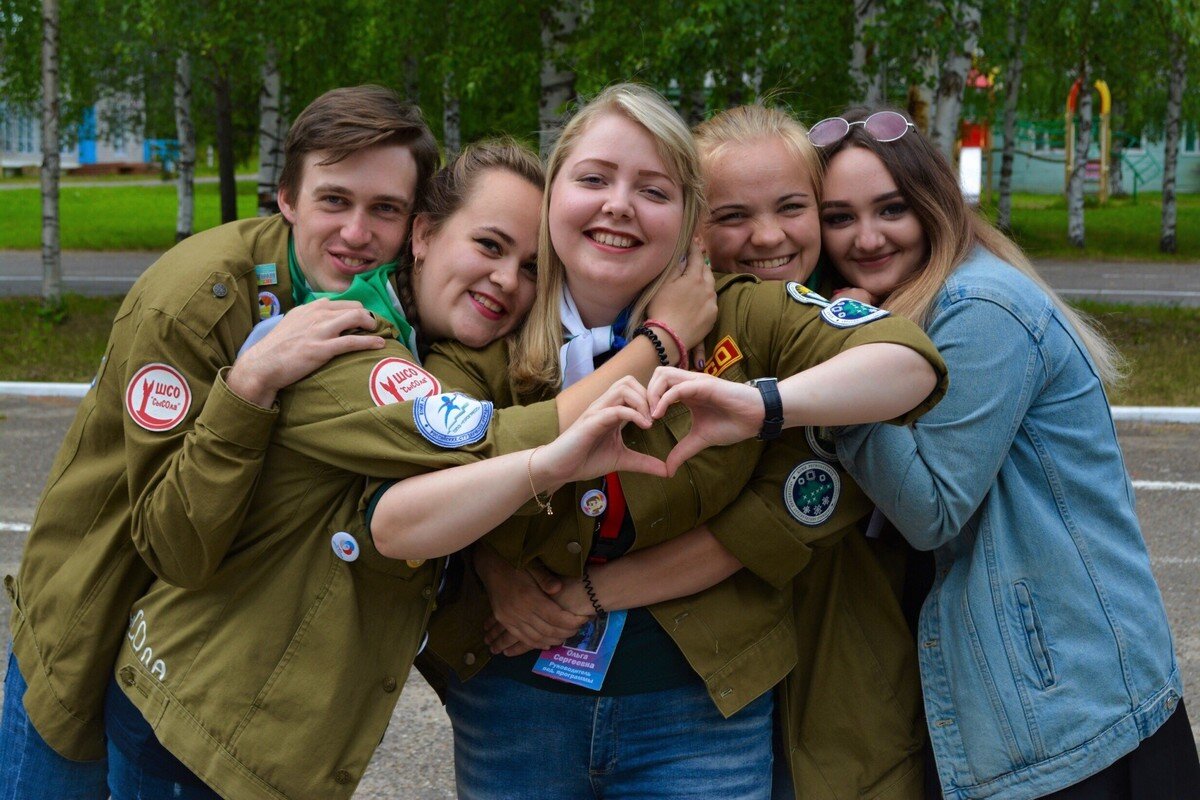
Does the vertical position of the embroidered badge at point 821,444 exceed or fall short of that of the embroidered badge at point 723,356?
it falls short

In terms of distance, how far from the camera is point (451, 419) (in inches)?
76.8

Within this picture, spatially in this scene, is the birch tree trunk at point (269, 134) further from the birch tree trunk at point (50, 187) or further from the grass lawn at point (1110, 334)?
the birch tree trunk at point (50, 187)

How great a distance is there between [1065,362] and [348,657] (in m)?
1.31

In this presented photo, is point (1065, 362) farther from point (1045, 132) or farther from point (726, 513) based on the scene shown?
point (1045, 132)

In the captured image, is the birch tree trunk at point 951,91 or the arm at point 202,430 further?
the birch tree trunk at point 951,91

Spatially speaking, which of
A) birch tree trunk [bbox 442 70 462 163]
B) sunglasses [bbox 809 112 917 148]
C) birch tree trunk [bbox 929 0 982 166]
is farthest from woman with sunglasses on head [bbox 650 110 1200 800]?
birch tree trunk [bbox 442 70 462 163]

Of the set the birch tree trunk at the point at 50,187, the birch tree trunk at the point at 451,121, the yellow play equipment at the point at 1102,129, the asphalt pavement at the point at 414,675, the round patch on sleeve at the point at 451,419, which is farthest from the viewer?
the yellow play equipment at the point at 1102,129

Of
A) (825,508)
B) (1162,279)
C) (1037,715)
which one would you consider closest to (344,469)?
(825,508)

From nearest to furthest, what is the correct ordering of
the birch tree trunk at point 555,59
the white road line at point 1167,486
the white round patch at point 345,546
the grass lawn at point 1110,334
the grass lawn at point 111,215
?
the white round patch at point 345,546 → the white road line at point 1167,486 → the grass lawn at point 1110,334 → the birch tree trunk at point 555,59 → the grass lawn at point 111,215

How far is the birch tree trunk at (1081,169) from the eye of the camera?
22.2 meters

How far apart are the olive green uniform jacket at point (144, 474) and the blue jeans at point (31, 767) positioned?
0.20 feet

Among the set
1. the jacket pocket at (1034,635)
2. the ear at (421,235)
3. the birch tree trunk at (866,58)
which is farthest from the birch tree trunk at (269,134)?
the jacket pocket at (1034,635)

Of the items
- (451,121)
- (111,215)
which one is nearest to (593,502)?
(451,121)

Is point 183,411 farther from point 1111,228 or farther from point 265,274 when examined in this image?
point 1111,228
